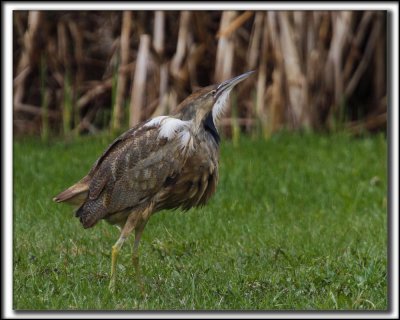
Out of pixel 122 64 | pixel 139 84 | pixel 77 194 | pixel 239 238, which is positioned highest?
pixel 122 64

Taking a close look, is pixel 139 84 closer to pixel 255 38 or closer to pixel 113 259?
pixel 255 38

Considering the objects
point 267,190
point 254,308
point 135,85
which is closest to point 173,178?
point 254,308

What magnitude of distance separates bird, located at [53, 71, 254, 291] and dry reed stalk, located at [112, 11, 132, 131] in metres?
2.59

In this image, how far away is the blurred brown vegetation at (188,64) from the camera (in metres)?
8.16

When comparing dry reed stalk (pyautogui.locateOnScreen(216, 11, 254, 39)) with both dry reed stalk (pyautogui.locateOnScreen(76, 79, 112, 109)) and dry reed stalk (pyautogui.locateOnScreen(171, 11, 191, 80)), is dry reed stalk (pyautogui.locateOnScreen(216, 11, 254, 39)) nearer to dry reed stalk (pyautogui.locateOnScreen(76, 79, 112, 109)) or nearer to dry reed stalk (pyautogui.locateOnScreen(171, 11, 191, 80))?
dry reed stalk (pyautogui.locateOnScreen(171, 11, 191, 80))

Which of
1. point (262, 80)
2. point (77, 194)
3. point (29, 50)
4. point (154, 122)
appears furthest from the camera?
point (29, 50)

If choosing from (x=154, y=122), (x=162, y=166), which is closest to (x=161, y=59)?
(x=154, y=122)

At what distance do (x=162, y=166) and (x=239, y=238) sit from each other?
4.75ft

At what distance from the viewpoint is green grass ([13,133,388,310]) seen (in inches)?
223

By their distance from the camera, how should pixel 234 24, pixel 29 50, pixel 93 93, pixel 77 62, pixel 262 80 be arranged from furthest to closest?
pixel 77 62 < pixel 93 93 < pixel 29 50 < pixel 262 80 < pixel 234 24

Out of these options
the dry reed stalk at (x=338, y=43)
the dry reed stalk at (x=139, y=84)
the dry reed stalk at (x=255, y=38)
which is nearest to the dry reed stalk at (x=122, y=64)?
the dry reed stalk at (x=139, y=84)

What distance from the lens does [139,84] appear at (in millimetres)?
8227

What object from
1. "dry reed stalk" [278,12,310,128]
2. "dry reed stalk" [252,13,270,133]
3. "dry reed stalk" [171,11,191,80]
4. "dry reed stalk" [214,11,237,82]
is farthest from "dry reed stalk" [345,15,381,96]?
"dry reed stalk" [171,11,191,80]

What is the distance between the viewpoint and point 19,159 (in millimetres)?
7836
